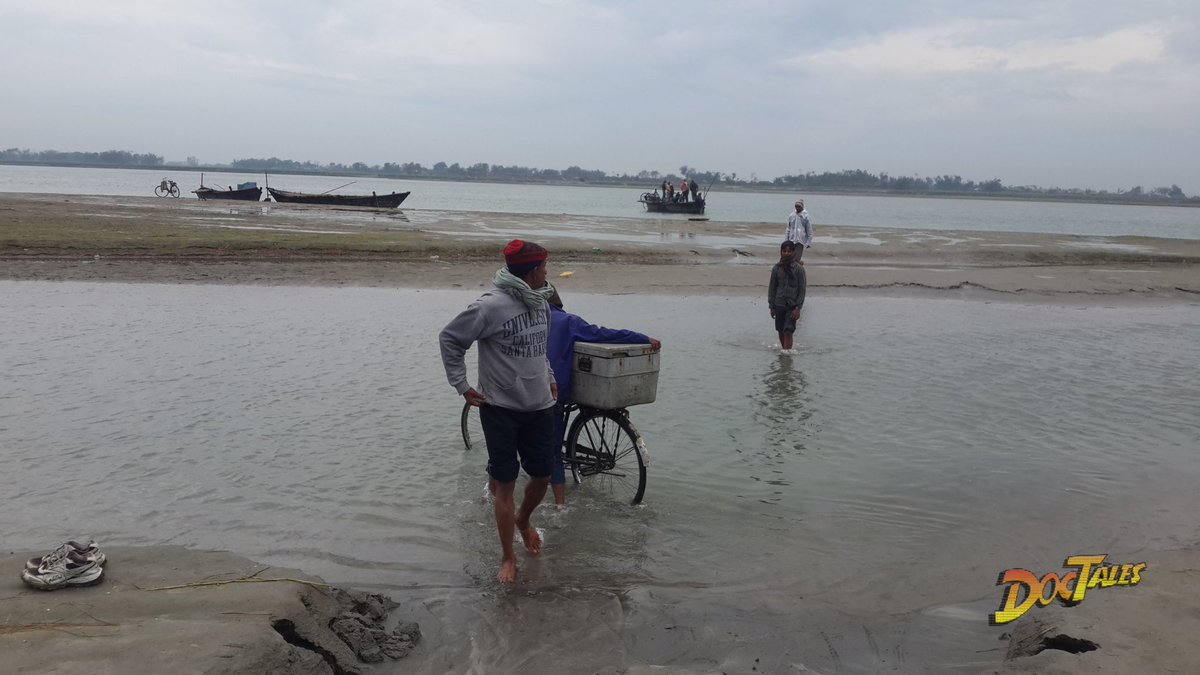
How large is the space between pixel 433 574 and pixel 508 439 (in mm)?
979

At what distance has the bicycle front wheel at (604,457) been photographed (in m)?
6.31

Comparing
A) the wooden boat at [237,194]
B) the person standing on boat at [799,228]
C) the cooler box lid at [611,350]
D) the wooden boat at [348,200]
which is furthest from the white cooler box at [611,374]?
the wooden boat at [237,194]

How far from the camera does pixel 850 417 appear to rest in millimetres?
8578

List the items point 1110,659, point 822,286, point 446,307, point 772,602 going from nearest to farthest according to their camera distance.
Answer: point 1110,659 → point 772,602 → point 446,307 → point 822,286

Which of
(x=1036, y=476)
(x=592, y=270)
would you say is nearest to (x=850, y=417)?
(x=1036, y=476)

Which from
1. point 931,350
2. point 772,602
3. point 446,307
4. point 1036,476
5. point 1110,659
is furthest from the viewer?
point 446,307

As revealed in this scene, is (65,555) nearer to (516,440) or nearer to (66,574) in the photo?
(66,574)

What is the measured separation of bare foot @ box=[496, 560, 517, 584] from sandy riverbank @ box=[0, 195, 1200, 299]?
13504 millimetres

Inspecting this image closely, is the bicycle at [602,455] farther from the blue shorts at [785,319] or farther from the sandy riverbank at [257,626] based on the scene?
the blue shorts at [785,319]

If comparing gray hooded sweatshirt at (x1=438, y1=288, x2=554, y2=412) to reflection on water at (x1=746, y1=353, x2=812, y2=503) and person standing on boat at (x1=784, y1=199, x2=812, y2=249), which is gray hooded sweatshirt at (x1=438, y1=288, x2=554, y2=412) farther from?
person standing on boat at (x1=784, y1=199, x2=812, y2=249)

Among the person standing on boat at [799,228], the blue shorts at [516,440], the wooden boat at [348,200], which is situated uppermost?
the wooden boat at [348,200]

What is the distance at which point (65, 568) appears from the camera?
439 centimetres

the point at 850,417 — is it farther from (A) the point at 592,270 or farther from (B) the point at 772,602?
(A) the point at 592,270

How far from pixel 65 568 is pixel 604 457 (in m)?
3.48
